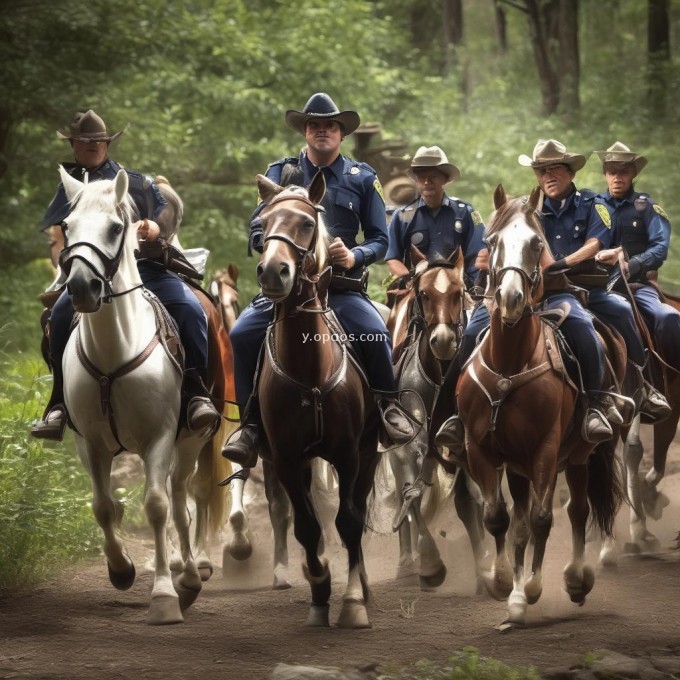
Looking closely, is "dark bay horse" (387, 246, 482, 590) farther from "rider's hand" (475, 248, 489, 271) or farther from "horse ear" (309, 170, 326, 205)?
"horse ear" (309, 170, 326, 205)

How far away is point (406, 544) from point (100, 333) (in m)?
3.61

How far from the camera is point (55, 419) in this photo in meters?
9.27

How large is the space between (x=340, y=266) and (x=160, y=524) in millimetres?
2100

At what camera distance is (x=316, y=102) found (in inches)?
371

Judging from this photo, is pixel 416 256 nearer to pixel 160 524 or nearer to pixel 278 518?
pixel 278 518

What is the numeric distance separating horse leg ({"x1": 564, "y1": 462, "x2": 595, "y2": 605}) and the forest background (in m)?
4.36

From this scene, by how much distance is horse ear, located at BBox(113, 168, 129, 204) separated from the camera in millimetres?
8414

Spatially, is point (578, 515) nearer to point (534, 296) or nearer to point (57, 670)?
point (534, 296)

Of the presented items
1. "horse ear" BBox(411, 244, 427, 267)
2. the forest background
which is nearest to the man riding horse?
"horse ear" BBox(411, 244, 427, 267)

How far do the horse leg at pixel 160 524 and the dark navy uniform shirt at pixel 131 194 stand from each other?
5.82ft

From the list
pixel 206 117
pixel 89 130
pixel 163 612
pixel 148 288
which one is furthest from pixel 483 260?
pixel 206 117

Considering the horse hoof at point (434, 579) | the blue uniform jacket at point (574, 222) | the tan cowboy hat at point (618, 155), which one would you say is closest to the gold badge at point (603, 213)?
the blue uniform jacket at point (574, 222)

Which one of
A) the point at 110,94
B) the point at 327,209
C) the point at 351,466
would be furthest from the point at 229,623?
the point at 110,94

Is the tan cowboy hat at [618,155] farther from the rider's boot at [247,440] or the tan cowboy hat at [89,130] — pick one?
the rider's boot at [247,440]
